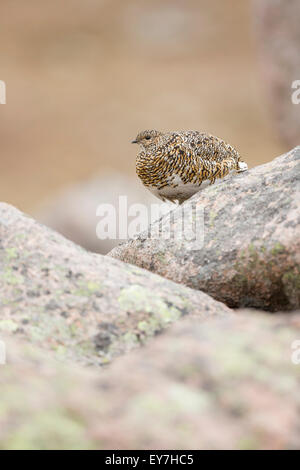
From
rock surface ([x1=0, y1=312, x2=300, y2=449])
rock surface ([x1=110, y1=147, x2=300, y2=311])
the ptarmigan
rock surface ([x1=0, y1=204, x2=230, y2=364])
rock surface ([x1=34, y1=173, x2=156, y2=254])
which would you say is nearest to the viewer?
rock surface ([x1=0, y1=312, x2=300, y2=449])

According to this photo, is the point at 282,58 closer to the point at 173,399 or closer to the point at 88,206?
the point at 88,206

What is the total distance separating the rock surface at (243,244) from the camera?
333 centimetres

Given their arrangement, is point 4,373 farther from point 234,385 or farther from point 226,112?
point 226,112

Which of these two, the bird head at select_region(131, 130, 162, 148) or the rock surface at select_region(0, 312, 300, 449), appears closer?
the rock surface at select_region(0, 312, 300, 449)

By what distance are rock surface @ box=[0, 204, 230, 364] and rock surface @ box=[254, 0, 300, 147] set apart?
10.8m

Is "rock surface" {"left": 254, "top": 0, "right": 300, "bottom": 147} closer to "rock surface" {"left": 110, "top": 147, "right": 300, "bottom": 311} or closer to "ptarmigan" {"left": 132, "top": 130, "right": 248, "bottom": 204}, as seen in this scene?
"ptarmigan" {"left": 132, "top": 130, "right": 248, "bottom": 204}

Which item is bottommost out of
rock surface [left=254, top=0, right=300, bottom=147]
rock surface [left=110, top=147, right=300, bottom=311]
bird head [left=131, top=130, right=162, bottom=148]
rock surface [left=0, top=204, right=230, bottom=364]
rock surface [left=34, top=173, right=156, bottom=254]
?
rock surface [left=0, top=204, right=230, bottom=364]

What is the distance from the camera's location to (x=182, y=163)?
17.8 ft

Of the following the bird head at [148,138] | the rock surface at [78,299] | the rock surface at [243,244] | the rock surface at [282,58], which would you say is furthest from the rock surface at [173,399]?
the rock surface at [282,58]

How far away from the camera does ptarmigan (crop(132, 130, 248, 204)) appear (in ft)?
17.8

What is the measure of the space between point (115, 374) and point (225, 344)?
322 millimetres

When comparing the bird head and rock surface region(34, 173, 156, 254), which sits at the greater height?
rock surface region(34, 173, 156, 254)

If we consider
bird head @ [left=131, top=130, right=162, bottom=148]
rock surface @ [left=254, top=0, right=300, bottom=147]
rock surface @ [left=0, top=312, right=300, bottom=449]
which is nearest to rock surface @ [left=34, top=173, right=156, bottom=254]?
rock surface @ [left=254, top=0, right=300, bottom=147]

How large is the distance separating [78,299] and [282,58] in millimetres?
11632
